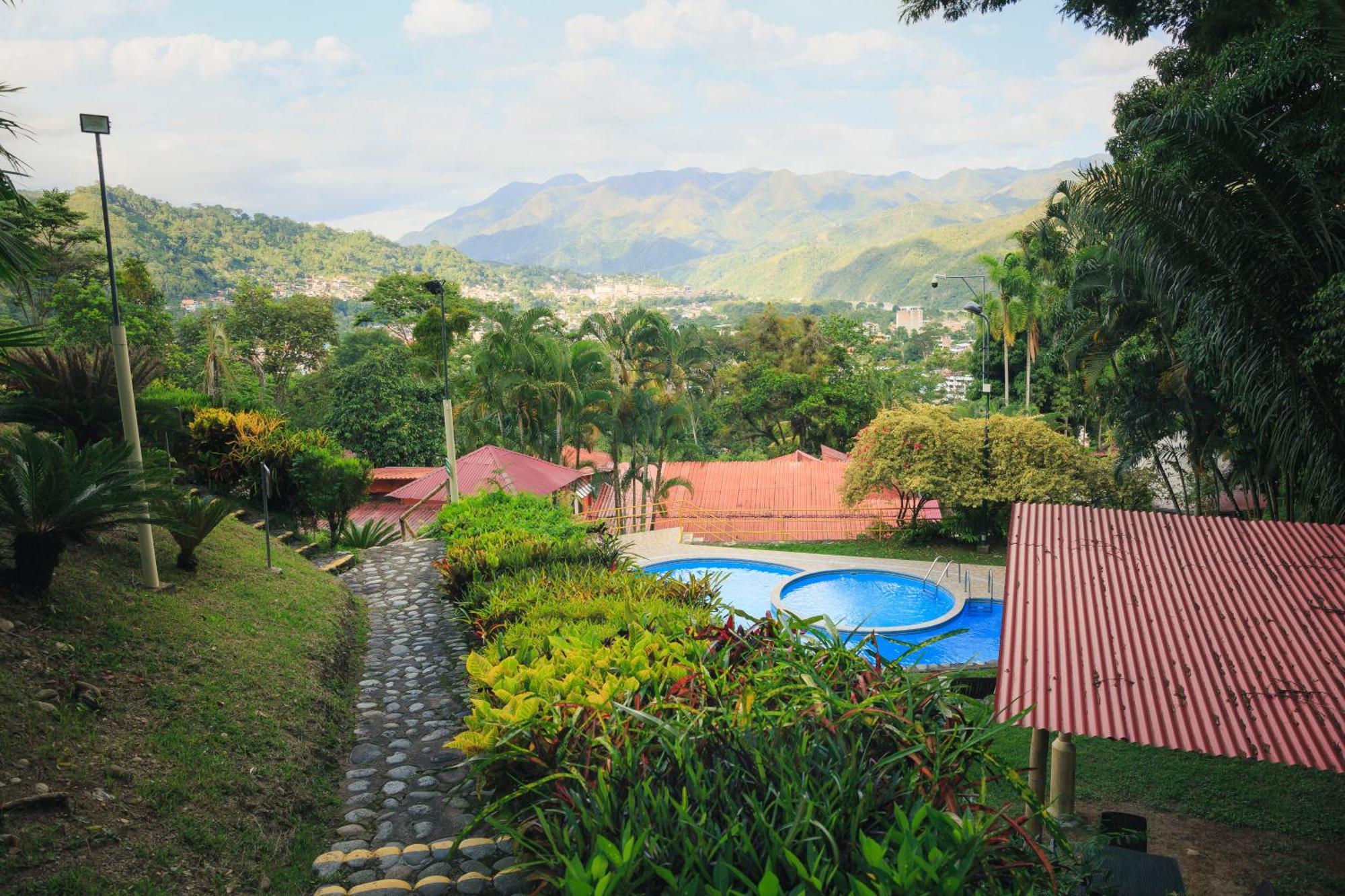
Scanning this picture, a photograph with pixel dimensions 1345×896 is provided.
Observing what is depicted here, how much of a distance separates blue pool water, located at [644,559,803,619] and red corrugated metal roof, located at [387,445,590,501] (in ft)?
10.6

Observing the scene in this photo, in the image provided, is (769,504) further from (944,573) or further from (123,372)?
(123,372)

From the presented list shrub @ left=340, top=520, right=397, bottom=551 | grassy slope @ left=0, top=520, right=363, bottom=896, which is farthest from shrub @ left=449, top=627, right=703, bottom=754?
shrub @ left=340, top=520, right=397, bottom=551

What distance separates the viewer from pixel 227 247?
225 ft

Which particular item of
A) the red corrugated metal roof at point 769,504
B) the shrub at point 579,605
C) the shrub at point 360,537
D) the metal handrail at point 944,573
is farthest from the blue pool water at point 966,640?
the shrub at point 360,537

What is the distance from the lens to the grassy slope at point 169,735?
2959 mm

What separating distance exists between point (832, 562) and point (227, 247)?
2730 inches

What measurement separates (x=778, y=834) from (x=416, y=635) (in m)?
5.43

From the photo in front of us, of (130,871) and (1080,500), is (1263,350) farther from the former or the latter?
(130,871)

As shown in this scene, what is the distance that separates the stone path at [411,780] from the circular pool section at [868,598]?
8.47 metres

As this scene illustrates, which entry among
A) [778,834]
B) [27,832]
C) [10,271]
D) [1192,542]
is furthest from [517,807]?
[1192,542]

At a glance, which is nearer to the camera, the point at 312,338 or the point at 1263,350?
the point at 1263,350

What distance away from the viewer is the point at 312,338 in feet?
116

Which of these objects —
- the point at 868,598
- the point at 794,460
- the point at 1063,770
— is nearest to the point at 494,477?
A: the point at 868,598

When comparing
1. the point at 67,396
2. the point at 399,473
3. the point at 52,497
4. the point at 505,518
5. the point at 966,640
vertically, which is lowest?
the point at 966,640
